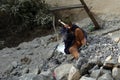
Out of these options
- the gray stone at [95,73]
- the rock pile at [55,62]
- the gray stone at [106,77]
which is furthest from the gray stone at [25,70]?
the gray stone at [106,77]

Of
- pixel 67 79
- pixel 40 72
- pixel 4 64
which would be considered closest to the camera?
pixel 67 79

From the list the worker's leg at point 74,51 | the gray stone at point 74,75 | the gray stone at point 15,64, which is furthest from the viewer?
the gray stone at point 15,64

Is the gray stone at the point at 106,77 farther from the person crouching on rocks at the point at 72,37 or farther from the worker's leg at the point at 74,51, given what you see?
the person crouching on rocks at the point at 72,37

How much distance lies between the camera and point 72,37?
7.96 metres

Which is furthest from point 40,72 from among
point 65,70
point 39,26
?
point 39,26

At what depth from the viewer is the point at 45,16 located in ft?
33.0

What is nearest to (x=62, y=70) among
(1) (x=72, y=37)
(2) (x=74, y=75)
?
(2) (x=74, y=75)

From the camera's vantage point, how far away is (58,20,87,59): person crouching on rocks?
25.9 feet

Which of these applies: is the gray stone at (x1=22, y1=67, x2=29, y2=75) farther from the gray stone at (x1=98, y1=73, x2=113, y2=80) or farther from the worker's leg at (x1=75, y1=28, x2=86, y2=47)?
the gray stone at (x1=98, y1=73, x2=113, y2=80)

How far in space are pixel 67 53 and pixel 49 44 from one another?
89 cm

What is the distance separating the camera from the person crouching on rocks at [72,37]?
7895 mm

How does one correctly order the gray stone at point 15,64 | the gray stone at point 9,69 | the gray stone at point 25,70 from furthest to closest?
the gray stone at point 15,64 < the gray stone at point 9,69 < the gray stone at point 25,70

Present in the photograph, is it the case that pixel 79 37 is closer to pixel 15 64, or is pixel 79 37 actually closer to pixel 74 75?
pixel 74 75

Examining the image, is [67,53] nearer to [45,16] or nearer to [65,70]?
[65,70]
